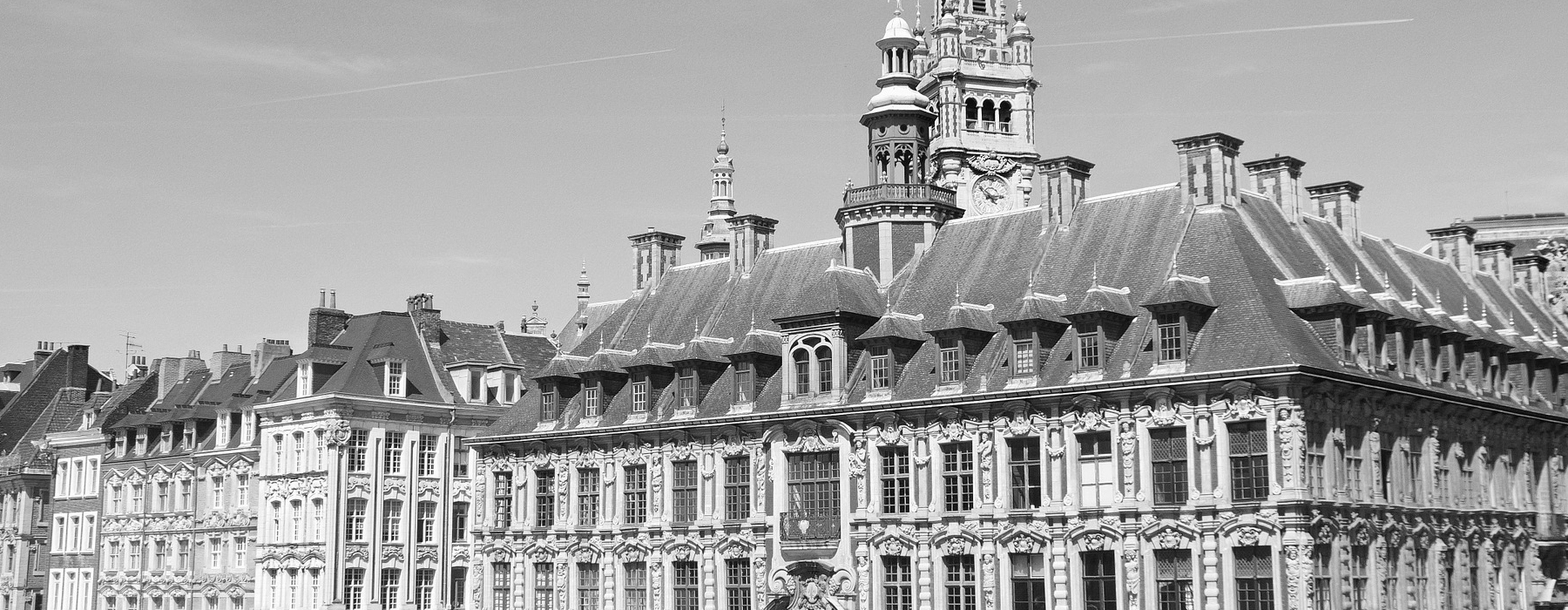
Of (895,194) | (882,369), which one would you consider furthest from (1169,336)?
(895,194)

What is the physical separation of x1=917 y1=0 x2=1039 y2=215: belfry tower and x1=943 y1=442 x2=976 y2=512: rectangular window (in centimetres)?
4580

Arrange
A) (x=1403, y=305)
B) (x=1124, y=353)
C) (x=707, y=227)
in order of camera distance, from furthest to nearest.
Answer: (x=707, y=227), (x=1403, y=305), (x=1124, y=353)

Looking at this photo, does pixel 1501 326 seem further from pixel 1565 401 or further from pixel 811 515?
pixel 811 515

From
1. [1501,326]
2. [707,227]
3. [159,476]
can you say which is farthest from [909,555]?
[707,227]

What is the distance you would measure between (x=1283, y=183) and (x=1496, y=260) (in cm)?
1552

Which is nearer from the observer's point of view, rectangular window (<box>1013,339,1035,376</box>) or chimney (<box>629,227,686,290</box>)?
rectangular window (<box>1013,339,1035,376</box>)

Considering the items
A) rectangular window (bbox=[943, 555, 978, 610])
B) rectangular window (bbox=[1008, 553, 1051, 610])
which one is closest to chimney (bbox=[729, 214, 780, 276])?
rectangular window (bbox=[943, 555, 978, 610])

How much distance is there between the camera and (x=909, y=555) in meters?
52.0

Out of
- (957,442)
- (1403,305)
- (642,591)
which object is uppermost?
(1403,305)

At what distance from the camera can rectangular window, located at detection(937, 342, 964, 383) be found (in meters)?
51.6

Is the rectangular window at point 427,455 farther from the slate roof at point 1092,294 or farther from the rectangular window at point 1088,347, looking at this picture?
the rectangular window at point 1088,347

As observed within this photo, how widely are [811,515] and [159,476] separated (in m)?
37.0

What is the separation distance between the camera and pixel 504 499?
64.0 meters

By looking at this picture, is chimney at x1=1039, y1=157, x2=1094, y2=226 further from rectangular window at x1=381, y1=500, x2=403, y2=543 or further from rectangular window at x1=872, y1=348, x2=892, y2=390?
rectangular window at x1=381, y1=500, x2=403, y2=543
